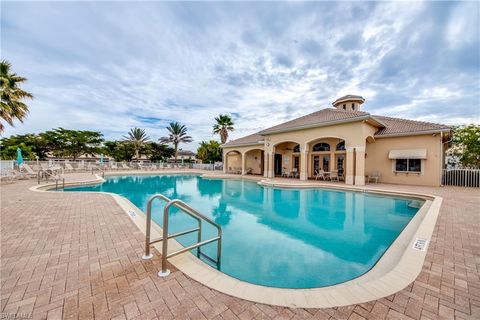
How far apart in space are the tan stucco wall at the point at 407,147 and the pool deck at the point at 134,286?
1206 centimetres

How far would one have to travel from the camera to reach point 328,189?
1323 cm

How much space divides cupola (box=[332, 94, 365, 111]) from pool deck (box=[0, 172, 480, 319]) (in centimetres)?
1972

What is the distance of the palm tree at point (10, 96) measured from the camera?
11587 millimetres

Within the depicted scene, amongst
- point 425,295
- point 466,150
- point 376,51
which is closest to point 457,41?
point 376,51

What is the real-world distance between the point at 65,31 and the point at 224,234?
13.0 metres

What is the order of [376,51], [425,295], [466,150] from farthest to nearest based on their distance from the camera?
[466,150] → [376,51] → [425,295]

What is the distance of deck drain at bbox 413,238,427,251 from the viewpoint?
3.61m

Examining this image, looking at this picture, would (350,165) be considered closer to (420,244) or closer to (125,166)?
(420,244)

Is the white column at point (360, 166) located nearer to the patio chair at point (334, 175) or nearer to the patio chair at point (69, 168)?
the patio chair at point (334, 175)

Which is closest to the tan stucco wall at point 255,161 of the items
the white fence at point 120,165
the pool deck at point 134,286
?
the white fence at point 120,165

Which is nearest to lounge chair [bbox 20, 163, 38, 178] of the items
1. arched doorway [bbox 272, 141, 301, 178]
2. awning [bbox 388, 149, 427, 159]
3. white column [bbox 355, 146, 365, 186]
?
arched doorway [bbox 272, 141, 301, 178]

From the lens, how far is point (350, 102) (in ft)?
69.1

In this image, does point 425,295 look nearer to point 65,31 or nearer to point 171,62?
point 65,31

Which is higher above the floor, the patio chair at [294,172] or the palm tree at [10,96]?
the palm tree at [10,96]
